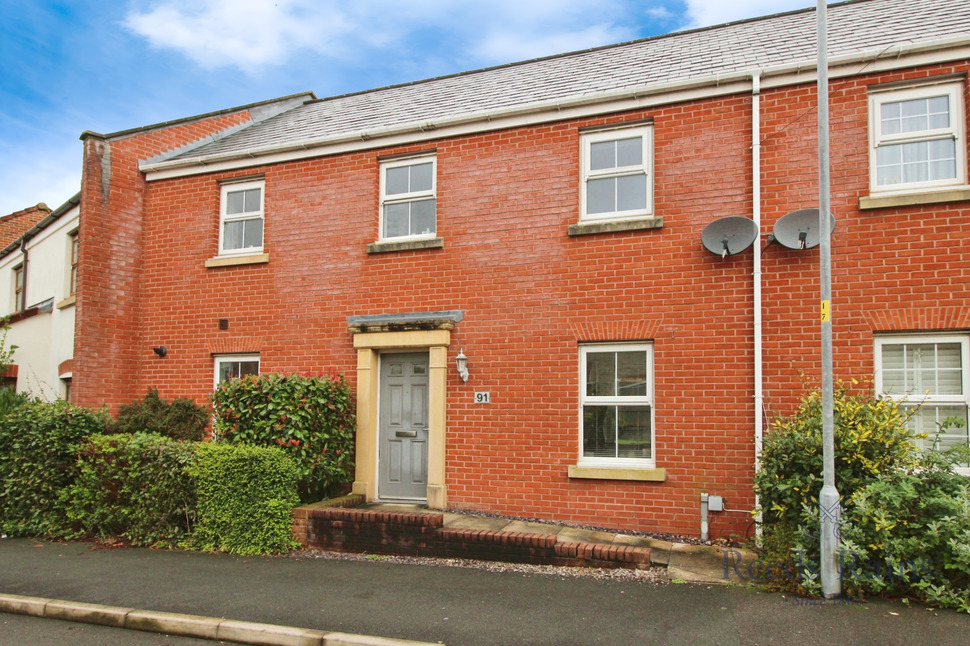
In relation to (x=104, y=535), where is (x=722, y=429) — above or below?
above

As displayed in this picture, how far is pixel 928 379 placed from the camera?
24.4 feet

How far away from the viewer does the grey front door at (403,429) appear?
961 centimetres

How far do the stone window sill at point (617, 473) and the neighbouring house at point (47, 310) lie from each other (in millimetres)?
9091

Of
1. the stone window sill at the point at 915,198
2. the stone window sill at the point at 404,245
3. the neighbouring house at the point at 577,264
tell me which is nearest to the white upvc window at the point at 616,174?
the neighbouring house at the point at 577,264

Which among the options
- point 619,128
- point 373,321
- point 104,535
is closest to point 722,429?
point 619,128

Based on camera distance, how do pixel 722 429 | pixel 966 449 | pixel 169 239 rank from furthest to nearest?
pixel 169 239 < pixel 722 429 < pixel 966 449

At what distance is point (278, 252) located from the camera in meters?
10.7

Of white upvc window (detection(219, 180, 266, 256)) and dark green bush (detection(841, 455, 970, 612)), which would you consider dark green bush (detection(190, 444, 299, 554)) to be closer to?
white upvc window (detection(219, 180, 266, 256))

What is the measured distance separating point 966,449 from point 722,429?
247 cm

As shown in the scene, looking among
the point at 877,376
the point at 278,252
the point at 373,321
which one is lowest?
the point at 877,376

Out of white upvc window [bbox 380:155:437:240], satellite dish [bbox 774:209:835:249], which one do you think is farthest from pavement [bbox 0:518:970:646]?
white upvc window [bbox 380:155:437:240]

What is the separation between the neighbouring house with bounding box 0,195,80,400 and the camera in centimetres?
1271

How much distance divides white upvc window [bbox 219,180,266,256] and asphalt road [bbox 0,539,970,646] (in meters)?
5.03

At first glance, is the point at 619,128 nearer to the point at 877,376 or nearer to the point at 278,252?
the point at 877,376
